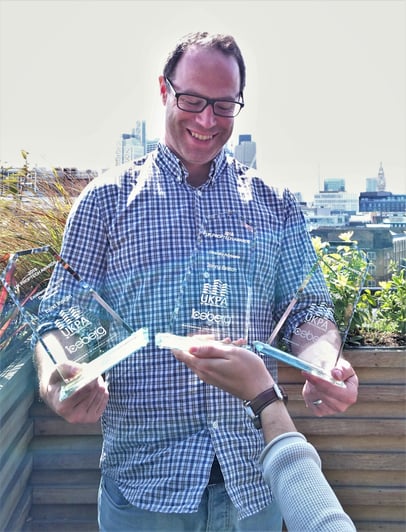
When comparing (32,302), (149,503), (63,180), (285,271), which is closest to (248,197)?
(285,271)

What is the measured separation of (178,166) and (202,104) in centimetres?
19

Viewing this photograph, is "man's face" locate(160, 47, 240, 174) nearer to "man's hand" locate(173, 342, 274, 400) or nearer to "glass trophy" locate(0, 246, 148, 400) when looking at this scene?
"glass trophy" locate(0, 246, 148, 400)

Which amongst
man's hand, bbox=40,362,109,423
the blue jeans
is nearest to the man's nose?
man's hand, bbox=40,362,109,423

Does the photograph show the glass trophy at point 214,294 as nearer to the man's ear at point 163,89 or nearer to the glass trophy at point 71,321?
the glass trophy at point 71,321

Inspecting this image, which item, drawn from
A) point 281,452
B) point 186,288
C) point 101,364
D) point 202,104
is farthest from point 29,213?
point 281,452

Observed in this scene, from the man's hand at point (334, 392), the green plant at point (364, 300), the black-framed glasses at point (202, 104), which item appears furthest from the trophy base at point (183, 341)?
the green plant at point (364, 300)

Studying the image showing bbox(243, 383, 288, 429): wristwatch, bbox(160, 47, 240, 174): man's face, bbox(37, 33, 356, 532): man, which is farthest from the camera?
bbox(160, 47, 240, 174): man's face

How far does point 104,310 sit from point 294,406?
1120mm

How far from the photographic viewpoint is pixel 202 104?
148 cm

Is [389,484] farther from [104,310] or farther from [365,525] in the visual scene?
[104,310]

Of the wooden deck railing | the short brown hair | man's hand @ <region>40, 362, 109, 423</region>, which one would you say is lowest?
the wooden deck railing

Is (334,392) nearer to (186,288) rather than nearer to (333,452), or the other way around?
(186,288)

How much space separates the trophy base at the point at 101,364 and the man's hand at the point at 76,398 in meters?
0.02

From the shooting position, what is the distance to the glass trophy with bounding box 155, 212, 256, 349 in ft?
4.22
